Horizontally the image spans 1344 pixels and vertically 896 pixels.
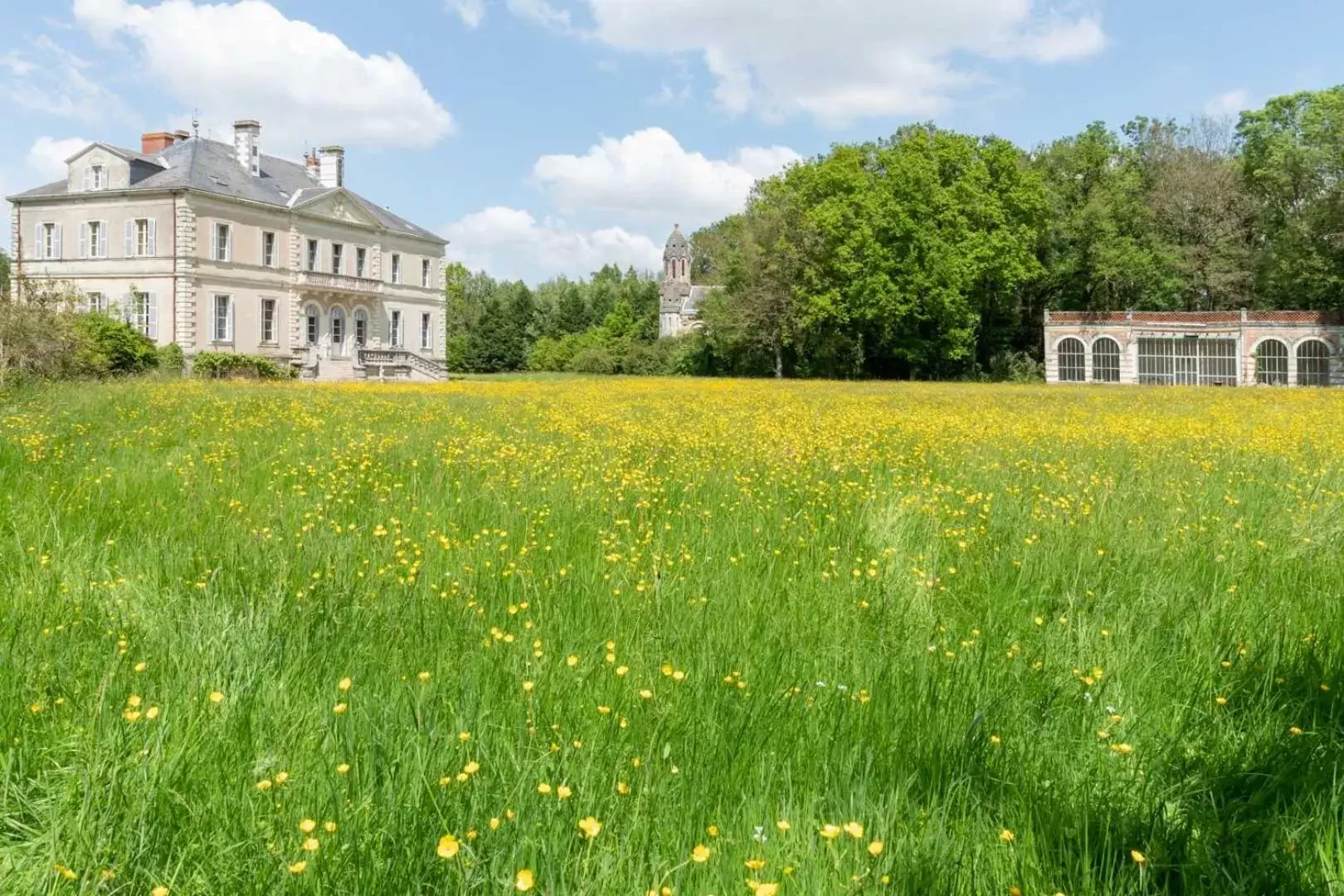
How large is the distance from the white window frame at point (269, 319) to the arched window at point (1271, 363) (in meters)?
55.7

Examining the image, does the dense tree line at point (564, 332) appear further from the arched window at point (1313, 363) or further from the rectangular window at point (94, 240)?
the arched window at point (1313, 363)

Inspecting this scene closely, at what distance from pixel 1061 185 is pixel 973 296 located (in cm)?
976

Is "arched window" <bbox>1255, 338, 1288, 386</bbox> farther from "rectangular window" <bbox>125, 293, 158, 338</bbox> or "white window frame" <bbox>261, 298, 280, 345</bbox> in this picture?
"rectangular window" <bbox>125, 293, 158, 338</bbox>

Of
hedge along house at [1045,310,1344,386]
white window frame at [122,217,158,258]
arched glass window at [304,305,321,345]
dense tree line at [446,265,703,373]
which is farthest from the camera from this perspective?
dense tree line at [446,265,703,373]

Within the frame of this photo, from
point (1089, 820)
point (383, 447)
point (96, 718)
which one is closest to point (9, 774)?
point (96, 718)

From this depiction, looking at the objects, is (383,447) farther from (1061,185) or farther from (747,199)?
(747,199)

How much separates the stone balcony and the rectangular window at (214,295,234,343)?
163 inches

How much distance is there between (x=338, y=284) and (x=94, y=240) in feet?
40.4

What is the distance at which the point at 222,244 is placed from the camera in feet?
165

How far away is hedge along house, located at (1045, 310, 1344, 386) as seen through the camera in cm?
5312

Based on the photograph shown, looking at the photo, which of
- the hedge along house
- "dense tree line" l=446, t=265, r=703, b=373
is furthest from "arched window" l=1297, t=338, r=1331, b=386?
"dense tree line" l=446, t=265, r=703, b=373

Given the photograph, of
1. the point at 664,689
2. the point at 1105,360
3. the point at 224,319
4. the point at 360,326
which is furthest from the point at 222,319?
the point at 664,689

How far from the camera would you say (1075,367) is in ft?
191

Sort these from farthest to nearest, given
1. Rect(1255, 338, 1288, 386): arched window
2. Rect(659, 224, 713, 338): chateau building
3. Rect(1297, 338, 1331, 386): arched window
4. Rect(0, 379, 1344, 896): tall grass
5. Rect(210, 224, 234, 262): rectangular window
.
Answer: Rect(659, 224, 713, 338): chateau building
Rect(1255, 338, 1288, 386): arched window
Rect(1297, 338, 1331, 386): arched window
Rect(210, 224, 234, 262): rectangular window
Rect(0, 379, 1344, 896): tall grass
